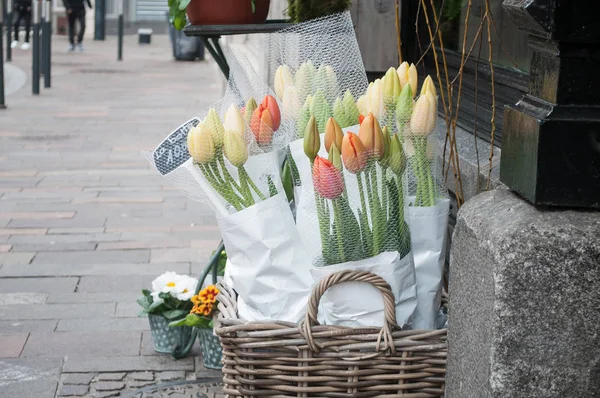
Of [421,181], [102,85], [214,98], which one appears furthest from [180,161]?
[102,85]

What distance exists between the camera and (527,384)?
1.94 meters

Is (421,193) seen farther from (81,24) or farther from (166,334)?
(81,24)

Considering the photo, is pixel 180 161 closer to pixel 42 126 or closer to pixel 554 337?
pixel 554 337

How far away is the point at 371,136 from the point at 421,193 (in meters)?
0.32

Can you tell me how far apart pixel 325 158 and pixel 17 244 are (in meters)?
3.85

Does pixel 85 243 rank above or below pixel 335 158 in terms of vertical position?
below

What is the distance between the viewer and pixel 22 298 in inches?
187

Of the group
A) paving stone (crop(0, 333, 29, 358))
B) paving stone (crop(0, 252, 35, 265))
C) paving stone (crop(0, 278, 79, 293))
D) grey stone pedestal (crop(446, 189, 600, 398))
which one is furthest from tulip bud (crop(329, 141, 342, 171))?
paving stone (crop(0, 252, 35, 265))

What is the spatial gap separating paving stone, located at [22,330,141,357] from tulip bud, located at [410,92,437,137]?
6.44 ft

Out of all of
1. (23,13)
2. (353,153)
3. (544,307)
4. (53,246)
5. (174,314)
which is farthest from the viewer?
(23,13)

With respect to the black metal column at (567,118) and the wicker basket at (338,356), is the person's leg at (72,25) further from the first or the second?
the black metal column at (567,118)

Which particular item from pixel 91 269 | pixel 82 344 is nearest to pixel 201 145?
pixel 82 344

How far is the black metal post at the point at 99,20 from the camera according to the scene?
26.0 m

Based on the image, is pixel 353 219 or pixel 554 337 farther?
pixel 353 219
